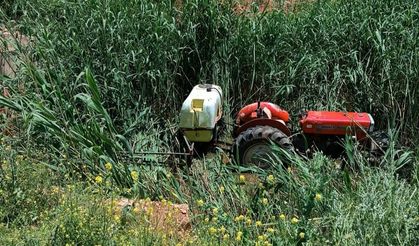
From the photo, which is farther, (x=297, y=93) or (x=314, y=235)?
(x=297, y=93)

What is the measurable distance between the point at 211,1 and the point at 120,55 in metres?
A: 1.22

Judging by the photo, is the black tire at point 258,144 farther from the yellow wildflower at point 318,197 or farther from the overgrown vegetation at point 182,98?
the yellow wildflower at point 318,197

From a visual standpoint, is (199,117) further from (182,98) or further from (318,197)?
(318,197)

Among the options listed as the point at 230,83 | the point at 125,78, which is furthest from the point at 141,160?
the point at 230,83

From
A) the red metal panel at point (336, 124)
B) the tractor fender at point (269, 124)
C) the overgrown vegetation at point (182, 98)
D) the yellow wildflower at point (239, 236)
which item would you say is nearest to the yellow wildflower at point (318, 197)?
the overgrown vegetation at point (182, 98)

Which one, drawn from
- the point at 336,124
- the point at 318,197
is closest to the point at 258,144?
the point at 336,124

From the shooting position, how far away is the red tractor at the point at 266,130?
6.06 metres

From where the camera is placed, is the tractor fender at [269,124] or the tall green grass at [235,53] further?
the tall green grass at [235,53]

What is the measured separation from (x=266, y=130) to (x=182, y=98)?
60.8 inches

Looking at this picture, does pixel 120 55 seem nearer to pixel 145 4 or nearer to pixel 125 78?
pixel 125 78

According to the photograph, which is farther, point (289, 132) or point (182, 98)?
point (182, 98)

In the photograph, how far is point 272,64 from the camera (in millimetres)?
7215

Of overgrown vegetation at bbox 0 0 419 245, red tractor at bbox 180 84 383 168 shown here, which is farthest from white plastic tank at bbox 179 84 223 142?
overgrown vegetation at bbox 0 0 419 245

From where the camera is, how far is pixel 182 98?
736 cm
